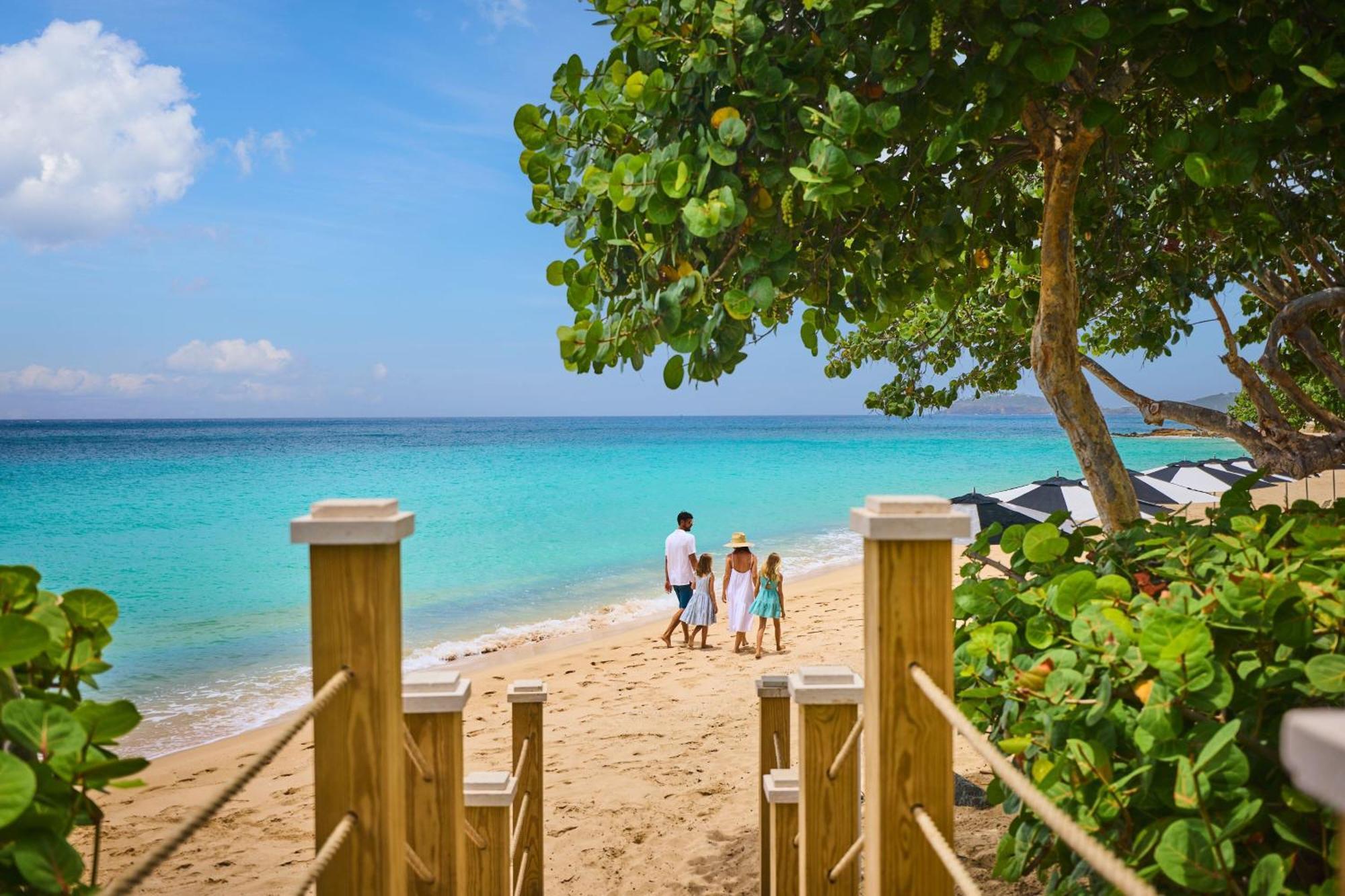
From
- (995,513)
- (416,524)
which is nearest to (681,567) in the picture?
(995,513)

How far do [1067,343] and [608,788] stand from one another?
5.24 m

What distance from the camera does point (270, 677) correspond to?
43.3 feet

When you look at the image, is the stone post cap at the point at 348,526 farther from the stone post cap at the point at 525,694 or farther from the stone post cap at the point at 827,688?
the stone post cap at the point at 525,694

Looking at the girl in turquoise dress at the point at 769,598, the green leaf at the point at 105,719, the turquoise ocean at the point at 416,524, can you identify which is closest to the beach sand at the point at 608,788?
the girl in turquoise dress at the point at 769,598

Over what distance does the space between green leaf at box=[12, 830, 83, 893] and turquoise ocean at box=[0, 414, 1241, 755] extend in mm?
10230

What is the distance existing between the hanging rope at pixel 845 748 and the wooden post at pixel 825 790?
0.5 inches

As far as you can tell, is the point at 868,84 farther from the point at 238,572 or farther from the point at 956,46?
the point at 238,572

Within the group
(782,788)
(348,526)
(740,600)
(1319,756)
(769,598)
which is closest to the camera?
(1319,756)

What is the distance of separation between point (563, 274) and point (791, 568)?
1909cm

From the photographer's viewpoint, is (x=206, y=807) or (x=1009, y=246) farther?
(x=1009, y=246)

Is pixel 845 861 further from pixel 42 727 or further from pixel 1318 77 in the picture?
pixel 1318 77

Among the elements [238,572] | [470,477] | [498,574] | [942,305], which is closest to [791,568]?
[498,574]

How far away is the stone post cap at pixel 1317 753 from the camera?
0.57 metres

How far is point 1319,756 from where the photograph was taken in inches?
23.3
